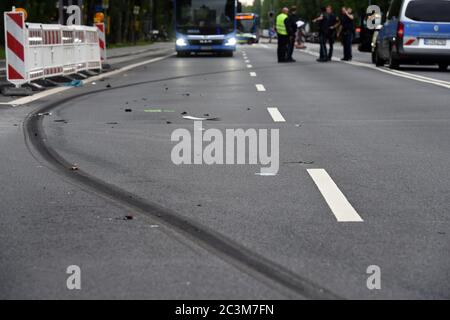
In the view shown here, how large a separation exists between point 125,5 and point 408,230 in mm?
67808

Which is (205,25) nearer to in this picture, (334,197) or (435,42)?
(435,42)

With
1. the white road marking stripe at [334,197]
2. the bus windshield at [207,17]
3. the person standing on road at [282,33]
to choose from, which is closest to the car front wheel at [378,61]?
the person standing on road at [282,33]

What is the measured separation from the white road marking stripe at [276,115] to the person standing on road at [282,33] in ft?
55.6

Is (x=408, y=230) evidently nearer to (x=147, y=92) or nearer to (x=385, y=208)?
(x=385, y=208)

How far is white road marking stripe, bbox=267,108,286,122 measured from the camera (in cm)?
1219

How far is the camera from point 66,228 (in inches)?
222

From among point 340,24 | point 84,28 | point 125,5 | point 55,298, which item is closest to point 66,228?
point 55,298

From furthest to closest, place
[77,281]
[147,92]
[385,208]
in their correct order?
[147,92], [385,208], [77,281]

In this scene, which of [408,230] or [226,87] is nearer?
[408,230]

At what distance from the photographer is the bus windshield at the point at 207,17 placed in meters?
38.6

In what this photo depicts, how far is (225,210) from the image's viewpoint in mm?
6203

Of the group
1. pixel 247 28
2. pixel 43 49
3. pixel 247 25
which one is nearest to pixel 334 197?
pixel 43 49

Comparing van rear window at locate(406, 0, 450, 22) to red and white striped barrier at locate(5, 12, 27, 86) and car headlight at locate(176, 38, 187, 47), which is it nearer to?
red and white striped barrier at locate(5, 12, 27, 86)

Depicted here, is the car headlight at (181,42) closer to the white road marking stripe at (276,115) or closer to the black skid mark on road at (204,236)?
the white road marking stripe at (276,115)
